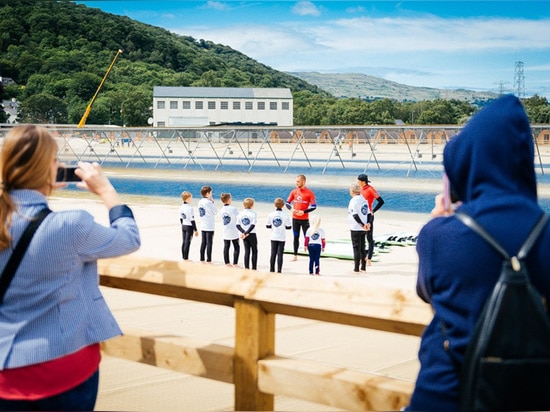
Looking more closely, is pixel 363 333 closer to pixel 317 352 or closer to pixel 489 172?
pixel 317 352

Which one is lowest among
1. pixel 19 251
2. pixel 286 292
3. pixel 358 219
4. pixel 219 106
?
pixel 358 219

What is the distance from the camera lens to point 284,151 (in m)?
84.1

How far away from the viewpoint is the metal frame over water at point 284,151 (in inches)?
1976

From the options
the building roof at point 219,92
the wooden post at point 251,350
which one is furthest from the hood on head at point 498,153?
the building roof at point 219,92

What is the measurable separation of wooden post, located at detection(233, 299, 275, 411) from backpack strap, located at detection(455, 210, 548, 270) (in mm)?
1118

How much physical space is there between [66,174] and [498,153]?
1500 millimetres

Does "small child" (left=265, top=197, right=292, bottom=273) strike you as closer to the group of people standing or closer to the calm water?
the group of people standing

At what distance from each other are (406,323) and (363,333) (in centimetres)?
466

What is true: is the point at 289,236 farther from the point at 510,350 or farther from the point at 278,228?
the point at 510,350

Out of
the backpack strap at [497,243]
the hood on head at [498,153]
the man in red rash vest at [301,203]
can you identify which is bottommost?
the man in red rash vest at [301,203]

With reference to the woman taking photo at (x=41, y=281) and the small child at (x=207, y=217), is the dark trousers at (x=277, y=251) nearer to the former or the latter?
the small child at (x=207, y=217)

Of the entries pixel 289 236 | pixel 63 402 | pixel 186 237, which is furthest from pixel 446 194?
pixel 289 236

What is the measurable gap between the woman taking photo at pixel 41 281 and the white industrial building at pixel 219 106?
137 m

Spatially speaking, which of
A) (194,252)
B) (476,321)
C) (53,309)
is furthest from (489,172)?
(194,252)
